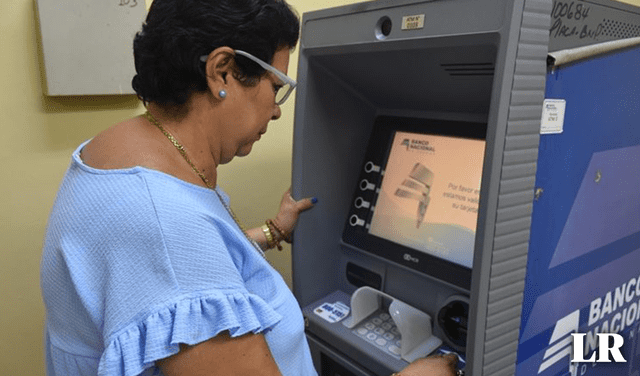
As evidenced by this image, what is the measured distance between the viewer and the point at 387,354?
1.21 m

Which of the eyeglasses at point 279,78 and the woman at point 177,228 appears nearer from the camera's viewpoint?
the woman at point 177,228

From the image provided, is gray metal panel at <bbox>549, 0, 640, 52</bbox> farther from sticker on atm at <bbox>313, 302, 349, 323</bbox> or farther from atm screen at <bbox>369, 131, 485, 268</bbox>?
sticker on atm at <bbox>313, 302, 349, 323</bbox>

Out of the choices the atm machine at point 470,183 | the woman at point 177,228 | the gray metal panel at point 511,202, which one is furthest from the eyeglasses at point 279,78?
the gray metal panel at point 511,202

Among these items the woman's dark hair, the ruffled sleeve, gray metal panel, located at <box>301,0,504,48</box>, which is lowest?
the ruffled sleeve

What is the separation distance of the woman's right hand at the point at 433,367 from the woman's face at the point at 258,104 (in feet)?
1.92

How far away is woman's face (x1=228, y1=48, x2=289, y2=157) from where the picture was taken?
2.96 ft

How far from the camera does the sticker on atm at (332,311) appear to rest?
1384 mm

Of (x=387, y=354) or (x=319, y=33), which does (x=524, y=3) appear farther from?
(x=387, y=354)

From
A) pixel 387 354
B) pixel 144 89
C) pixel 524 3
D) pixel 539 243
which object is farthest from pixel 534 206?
pixel 144 89

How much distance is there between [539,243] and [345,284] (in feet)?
2.32

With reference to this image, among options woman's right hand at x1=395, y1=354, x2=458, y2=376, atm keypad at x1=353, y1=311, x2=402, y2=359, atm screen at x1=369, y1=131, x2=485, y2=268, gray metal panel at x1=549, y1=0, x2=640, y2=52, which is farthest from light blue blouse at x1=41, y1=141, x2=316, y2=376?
gray metal panel at x1=549, y1=0, x2=640, y2=52

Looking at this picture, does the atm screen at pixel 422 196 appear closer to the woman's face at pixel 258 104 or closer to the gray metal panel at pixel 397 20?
the gray metal panel at pixel 397 20

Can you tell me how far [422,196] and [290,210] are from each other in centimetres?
38

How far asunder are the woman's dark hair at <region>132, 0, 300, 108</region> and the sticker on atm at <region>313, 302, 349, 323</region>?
769 millimetres
